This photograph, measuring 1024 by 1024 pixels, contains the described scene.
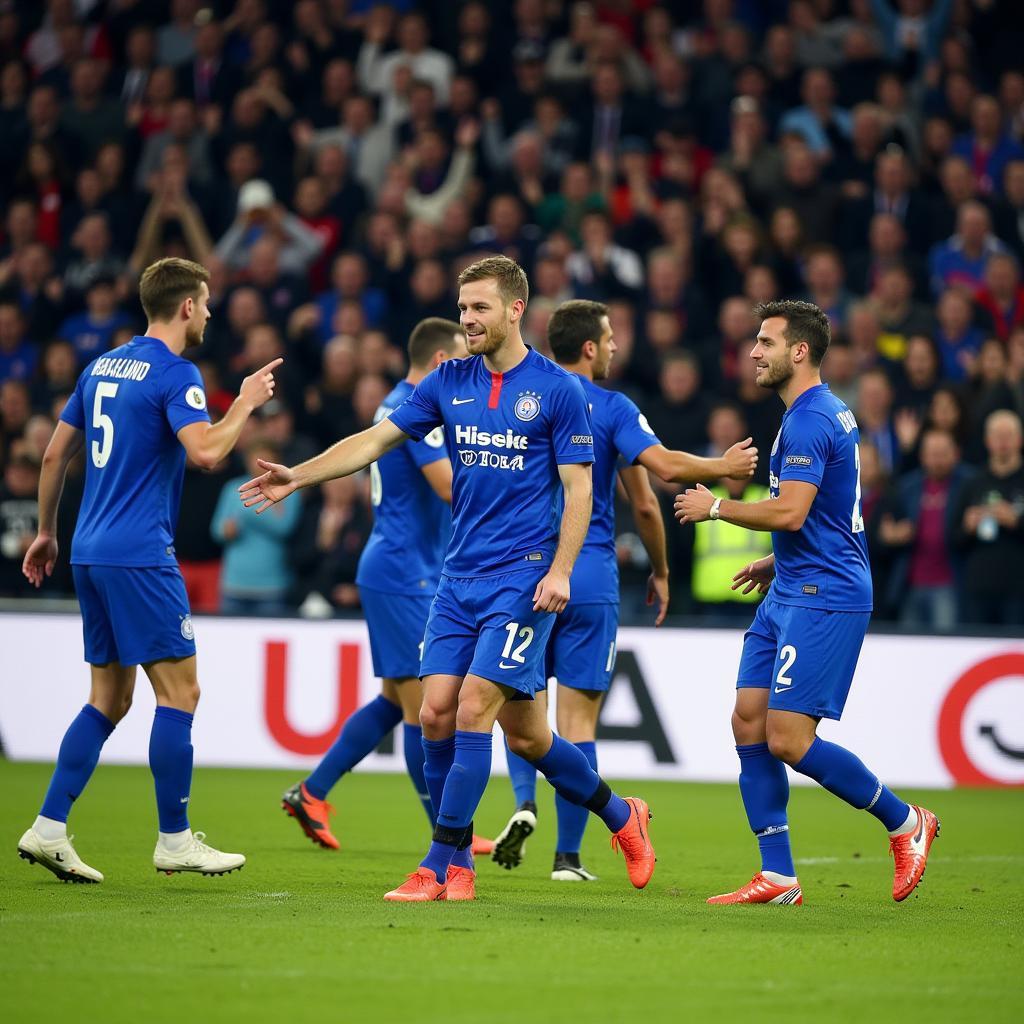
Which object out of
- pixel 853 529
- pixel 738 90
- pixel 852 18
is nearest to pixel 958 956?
pixel 853 529

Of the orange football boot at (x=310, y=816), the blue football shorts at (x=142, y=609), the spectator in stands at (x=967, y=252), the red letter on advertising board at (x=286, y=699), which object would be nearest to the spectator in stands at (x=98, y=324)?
the red letter on advertising board at (x=286, y=699)

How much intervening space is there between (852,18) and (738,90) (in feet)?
6.82

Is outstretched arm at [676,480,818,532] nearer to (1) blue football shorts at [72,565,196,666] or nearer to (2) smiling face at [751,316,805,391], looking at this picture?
(2) smiling face at [751,316,805,391]

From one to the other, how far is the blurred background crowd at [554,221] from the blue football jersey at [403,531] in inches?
172

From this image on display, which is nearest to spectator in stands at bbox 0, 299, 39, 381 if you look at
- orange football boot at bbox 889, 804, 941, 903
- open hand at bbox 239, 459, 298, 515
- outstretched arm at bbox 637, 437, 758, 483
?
outstretched arm at bbox 637, 437, 758, 483

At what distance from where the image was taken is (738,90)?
1755cm

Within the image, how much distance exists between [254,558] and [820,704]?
819 centimetres

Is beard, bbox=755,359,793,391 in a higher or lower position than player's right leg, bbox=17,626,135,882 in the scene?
higher

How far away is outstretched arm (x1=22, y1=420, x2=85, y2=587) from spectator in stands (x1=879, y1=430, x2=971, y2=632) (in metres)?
7.39

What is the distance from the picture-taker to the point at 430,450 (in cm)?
901

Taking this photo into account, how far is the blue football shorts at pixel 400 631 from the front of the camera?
9.40 meters

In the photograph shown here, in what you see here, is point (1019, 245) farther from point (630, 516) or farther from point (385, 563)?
→ point (385, 563)

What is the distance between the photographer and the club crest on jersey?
7.33 metres

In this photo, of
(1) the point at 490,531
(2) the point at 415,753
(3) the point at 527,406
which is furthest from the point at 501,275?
(2) the point at 415,753
